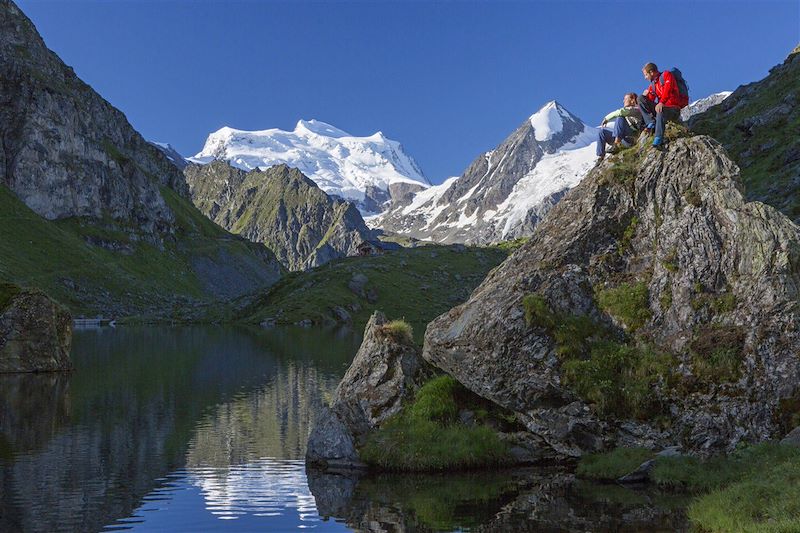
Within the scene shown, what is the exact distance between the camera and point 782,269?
117 feet

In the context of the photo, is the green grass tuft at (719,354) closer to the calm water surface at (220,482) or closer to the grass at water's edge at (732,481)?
the grass at water's edge at (732,481)

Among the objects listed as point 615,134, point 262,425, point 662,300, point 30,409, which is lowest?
point 262,425

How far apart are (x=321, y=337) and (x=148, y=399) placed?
92.9 meters

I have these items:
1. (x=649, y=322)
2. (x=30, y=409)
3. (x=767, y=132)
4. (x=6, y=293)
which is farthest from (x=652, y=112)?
(x=767, y=132)

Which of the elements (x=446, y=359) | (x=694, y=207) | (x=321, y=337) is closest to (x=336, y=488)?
(x=446, y=359)

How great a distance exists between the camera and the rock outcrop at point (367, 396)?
40.8 metres

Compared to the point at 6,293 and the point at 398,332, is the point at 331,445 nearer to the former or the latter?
the point at 398,332

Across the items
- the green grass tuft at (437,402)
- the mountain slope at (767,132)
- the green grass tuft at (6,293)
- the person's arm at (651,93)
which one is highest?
the mountain slope at (767,132)

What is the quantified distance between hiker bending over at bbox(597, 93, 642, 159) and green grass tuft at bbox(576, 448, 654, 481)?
723 inches

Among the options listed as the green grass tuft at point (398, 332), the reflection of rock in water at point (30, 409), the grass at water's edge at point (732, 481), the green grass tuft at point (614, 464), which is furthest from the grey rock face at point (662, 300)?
the reflection of rock in water at point (30, 409)

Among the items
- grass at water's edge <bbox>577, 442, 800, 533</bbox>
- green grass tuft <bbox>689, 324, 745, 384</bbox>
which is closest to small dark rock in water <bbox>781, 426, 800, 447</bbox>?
grass at water's edge <bbox>577, 442, 800, 533</bbox>

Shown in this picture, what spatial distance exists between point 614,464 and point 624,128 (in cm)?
2089

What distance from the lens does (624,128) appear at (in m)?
45.4

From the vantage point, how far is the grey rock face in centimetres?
3509
